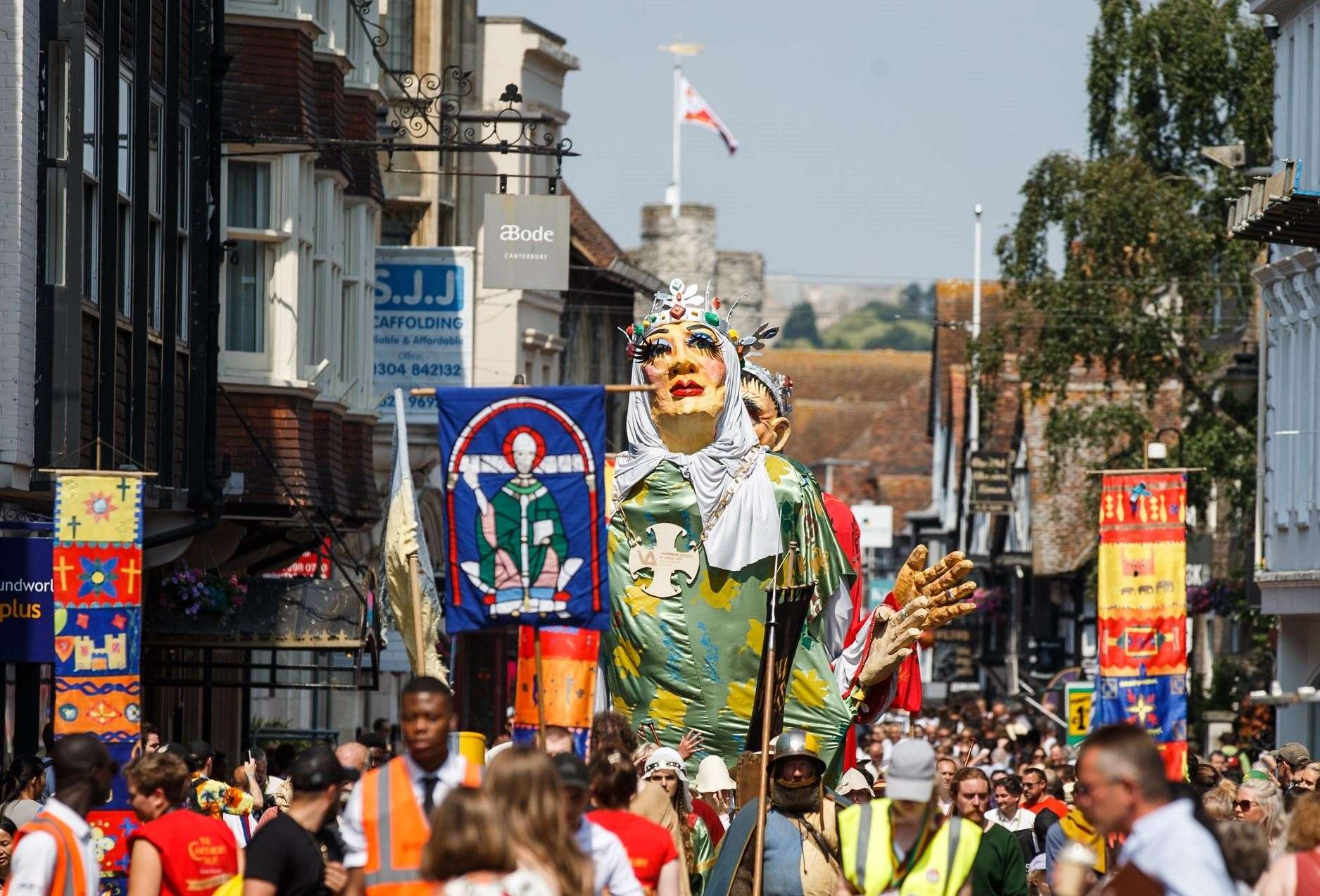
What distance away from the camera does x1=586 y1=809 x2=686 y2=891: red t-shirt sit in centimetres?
1059

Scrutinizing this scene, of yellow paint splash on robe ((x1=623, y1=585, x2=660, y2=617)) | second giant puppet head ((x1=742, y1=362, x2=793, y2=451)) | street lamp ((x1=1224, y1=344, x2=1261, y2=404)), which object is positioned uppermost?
street lamp ((x1=1224, y1=344, x2=1261, y2=404))

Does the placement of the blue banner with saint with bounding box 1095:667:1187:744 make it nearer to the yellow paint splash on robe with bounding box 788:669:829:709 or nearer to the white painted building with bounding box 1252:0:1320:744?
the yellow paint splash on robe with bounding box 788:669:829:709

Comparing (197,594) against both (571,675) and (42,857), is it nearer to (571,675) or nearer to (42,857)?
(571,675)

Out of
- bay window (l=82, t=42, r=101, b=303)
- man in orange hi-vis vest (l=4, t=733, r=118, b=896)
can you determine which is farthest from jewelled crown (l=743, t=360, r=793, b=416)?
man in orange hi-vis vest (l=4, t=733, r=118, b=896)

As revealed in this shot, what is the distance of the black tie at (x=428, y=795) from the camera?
9.93m

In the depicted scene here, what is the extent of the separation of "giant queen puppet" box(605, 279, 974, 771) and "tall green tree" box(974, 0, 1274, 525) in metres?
23.2

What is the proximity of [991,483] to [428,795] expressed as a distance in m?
49.4

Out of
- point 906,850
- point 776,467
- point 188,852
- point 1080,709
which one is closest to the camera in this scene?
point 906,850

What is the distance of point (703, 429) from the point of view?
17344mm

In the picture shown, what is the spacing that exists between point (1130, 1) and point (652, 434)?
1060 inches

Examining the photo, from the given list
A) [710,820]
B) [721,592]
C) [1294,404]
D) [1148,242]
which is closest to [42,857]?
[710,820]

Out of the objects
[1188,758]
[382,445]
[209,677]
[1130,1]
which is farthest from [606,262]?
[1188,758]

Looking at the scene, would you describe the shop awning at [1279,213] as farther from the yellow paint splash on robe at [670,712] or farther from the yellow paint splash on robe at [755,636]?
the yellow paint splash on robe at [670,712]

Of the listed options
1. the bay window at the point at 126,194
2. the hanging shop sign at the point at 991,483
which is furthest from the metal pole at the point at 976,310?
the bay window at the point at 126,194
